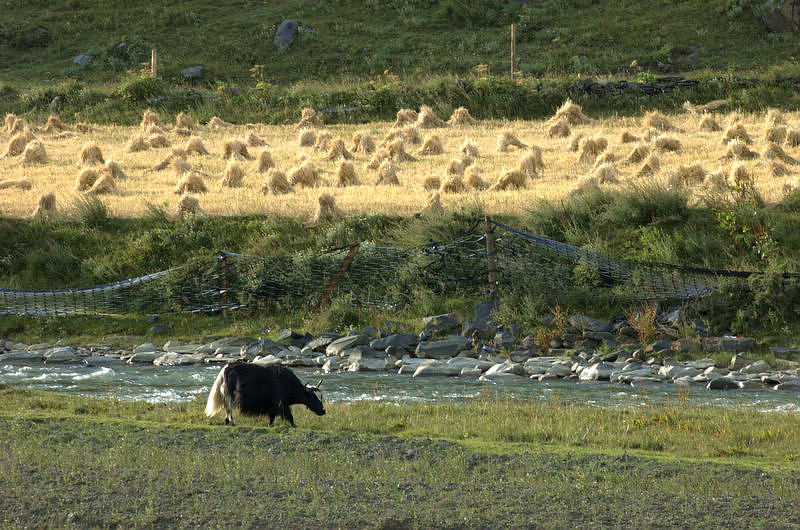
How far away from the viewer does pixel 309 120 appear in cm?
3969

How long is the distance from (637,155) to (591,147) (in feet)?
7.50

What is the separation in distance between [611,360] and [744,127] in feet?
54.1

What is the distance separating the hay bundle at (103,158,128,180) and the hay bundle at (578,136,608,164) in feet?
45.0

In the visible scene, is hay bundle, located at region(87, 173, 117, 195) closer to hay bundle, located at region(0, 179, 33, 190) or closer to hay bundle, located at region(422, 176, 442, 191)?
hay bundle, located at region(0, 179, 33, 190)

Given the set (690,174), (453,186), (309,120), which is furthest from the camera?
(309,120)

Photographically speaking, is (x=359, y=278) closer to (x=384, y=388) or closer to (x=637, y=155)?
(x=384, y=388)

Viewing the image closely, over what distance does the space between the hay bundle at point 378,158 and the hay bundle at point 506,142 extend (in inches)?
145

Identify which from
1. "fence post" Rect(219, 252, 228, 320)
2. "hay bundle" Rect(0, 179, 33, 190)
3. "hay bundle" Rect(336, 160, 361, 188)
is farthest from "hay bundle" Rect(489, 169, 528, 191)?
"hay bundle" Rect(0, 179, 33, 190)

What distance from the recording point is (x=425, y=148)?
32.9 meters

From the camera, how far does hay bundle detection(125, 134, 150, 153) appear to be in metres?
35.5

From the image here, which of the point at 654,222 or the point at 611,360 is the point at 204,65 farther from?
the point at 611,360

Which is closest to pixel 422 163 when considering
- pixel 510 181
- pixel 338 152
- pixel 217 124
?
pixel 338 152

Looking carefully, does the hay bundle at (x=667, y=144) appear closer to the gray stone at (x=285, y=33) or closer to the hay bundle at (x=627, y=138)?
the hay bundle at (x=627, y=138)

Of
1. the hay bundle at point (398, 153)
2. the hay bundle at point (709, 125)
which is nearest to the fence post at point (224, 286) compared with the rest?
the hay bundle at point (398, 153)
